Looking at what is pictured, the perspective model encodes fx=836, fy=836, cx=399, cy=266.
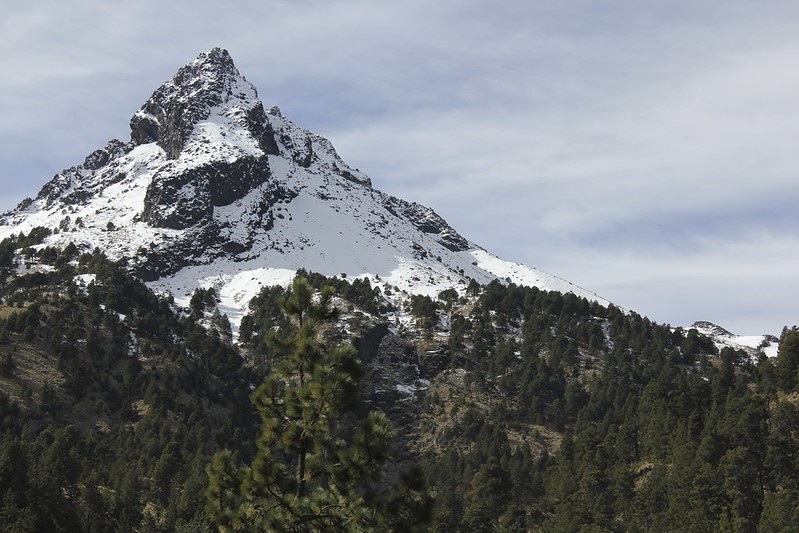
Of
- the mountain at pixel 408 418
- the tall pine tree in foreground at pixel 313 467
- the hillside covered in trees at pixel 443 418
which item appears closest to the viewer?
the tall pine tree in foreground at pixel 313 467

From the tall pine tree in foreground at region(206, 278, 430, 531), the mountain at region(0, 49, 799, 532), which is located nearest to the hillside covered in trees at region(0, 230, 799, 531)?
the tall pine tree in foreground at region(206, 278, 430, 531)

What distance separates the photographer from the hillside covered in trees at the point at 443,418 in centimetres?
8244

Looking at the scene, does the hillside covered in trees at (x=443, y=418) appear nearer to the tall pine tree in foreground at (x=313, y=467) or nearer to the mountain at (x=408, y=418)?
the tall pine tree in foreground at (x=313, y=467)

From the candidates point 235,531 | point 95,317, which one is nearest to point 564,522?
point 235,531

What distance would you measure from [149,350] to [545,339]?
85.6 metres

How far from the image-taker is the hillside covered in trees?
3246 inches

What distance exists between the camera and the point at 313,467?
2122cm

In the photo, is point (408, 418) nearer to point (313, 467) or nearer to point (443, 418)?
point (443, 418)

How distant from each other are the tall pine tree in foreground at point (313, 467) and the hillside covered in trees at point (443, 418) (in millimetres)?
139

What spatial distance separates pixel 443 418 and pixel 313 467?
155 meters

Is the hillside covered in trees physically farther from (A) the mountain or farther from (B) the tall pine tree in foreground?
(A) the mountain

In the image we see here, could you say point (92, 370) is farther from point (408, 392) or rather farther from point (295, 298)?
point (295, 298)

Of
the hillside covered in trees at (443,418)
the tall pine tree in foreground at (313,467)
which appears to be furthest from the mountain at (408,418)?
the hillside covered in trees at (443,418)

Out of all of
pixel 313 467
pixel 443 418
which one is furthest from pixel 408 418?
pixel 313 467
